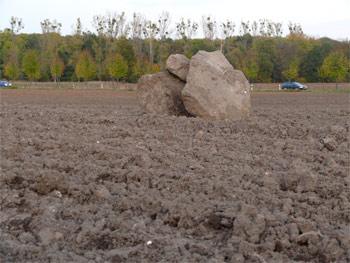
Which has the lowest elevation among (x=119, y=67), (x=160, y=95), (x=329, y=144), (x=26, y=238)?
(x=26, y=238)

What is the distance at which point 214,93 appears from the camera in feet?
30.9

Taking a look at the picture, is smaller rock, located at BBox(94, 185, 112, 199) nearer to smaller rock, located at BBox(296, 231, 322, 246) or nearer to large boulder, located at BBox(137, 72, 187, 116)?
smaller rock, located at BBox(296, 231, 322, 246)

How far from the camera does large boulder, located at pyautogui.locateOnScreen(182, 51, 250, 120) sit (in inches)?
367

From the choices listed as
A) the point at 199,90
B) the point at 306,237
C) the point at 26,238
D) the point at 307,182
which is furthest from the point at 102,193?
the point at 199,90

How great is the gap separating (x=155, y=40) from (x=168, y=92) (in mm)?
51992

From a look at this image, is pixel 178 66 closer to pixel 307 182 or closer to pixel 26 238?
pixel 307 182

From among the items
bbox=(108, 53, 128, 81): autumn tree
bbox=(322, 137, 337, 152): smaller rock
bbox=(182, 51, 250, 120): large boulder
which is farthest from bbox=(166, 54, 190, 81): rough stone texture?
bbox=(108, 53, 128, 81): autumn tree

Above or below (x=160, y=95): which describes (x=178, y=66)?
above

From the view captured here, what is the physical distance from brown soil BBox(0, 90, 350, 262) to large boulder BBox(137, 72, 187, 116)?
2.53 metres

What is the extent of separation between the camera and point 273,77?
58156 millimetres

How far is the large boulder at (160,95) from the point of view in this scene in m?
10.3

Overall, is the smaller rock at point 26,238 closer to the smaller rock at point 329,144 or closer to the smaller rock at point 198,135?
the smaller rock at point 198,135

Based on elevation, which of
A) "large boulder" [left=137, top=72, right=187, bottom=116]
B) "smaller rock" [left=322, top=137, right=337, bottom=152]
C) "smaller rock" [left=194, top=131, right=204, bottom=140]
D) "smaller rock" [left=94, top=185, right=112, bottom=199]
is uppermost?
"large boulder" [left=137, top=72, right=187, bottom=116]

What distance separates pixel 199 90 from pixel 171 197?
5.03 m
